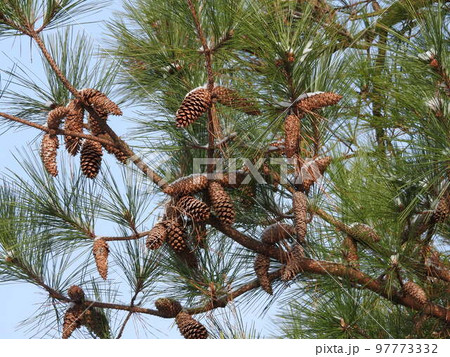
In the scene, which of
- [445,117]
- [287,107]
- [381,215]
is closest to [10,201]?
[287,107]

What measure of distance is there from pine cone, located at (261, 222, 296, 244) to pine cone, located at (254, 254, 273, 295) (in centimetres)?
5

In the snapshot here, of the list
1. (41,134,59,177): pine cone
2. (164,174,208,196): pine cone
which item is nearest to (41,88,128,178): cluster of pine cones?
(41,134,59,177): pine cone

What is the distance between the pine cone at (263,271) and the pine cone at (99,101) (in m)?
0.57

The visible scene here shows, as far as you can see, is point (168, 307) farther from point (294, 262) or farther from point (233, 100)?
point (233, 100)

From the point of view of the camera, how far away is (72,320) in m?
2.62

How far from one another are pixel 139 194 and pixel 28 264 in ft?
1.38

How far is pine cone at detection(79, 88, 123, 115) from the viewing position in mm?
2305

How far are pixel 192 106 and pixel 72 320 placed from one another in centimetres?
79

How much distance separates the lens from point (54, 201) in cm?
257

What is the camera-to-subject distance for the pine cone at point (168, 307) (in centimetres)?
255

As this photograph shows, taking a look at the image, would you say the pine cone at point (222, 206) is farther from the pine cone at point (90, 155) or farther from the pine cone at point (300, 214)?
the pine cone at point (90, 155)

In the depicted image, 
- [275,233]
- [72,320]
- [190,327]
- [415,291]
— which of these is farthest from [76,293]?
[415,291]

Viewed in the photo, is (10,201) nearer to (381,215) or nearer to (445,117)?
(381,215)

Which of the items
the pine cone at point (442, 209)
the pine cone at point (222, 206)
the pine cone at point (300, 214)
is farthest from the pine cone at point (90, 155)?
the pine cone at point (442, 209)
